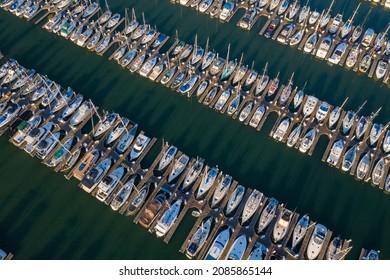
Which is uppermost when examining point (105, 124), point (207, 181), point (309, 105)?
point (309, 105)

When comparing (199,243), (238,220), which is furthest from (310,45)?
(199,243)

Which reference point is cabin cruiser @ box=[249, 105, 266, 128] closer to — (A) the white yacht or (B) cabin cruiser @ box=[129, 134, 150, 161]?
(A) the white yacht

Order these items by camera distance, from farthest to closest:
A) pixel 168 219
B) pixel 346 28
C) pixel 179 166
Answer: pixel 346 28 → pixel 179 166 → pixel 168 219

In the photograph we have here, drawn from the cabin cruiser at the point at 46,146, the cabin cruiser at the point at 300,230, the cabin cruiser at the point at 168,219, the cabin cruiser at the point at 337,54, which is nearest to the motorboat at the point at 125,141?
the cabin cruiser at the point at 46,146

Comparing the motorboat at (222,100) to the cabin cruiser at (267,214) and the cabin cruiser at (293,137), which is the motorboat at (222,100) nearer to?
the cabin cruiser at (293,137)

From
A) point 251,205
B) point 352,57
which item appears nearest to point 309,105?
point 352,57

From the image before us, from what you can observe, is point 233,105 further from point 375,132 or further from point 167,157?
point 375,132

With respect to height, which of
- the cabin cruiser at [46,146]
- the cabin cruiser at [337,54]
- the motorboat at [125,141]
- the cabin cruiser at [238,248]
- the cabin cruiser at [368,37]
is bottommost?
the cabin cruiser at [46,146]
